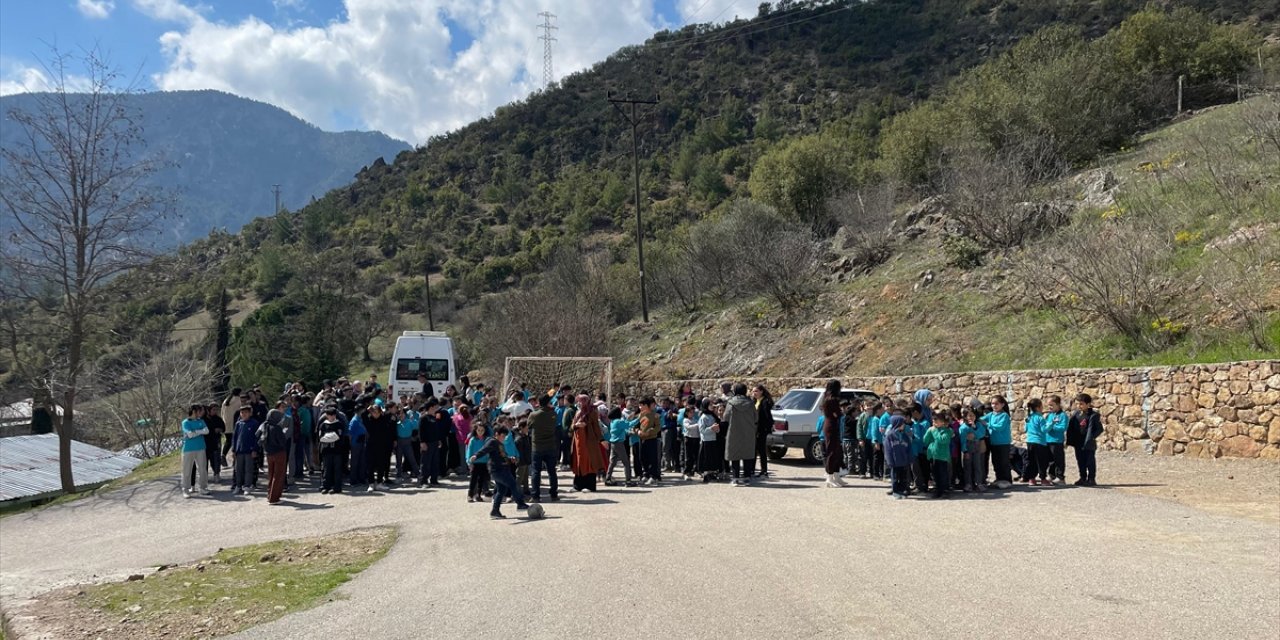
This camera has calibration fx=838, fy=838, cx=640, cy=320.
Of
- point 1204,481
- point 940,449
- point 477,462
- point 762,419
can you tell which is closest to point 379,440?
point 477,462

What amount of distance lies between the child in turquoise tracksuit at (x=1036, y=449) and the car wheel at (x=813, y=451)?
179 inches

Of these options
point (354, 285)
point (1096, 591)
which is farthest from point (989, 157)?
point (354, 285)

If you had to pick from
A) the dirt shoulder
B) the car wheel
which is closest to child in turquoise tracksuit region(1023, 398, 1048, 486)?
the dirt shoulder

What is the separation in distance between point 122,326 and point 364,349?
3534 centimetres

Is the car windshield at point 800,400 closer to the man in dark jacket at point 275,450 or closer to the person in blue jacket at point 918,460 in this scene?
the person in blue jacket at point 918,460

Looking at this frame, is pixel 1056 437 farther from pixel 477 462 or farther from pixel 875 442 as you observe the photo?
pixel 477 462

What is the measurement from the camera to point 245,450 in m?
15.0

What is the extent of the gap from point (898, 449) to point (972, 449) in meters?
1.34

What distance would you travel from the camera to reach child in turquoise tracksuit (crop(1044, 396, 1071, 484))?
12.7 meters

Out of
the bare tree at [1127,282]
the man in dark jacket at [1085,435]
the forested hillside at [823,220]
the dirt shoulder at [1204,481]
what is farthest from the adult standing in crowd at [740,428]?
the bare tree at [1127,282]

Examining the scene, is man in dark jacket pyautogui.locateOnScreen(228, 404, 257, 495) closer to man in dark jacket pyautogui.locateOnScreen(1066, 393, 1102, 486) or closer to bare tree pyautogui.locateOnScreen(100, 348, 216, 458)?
man in dark jacket pyautogui.locateOnScreen(1066, 393, 1102, 486)

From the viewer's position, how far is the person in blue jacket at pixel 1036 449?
12922 mm

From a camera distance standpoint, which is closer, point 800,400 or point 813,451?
point 813,451

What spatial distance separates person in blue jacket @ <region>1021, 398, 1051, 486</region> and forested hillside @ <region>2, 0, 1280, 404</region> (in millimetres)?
4807
